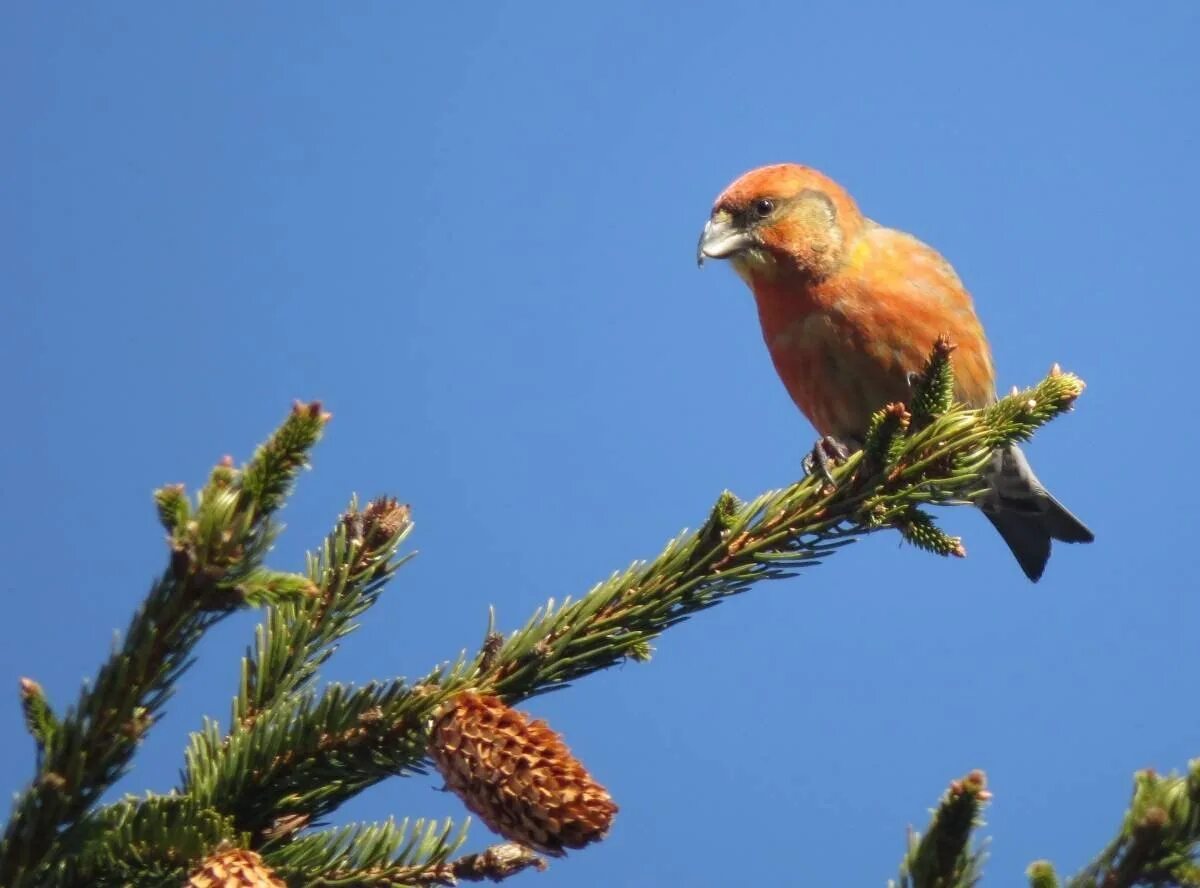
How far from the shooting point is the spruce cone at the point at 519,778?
3.86ft

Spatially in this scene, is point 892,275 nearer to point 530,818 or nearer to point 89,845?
point 530,818

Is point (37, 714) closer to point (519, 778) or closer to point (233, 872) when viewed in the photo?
point (233, 872)

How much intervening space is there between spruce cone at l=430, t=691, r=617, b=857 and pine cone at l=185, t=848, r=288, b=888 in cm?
21

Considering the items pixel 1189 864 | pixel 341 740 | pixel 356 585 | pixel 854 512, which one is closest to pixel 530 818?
pixel 341 740

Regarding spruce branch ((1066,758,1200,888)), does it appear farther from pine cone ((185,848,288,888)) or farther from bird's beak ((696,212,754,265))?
bird's beak ((696,212,754,265))

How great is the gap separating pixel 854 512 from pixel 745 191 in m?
2.13

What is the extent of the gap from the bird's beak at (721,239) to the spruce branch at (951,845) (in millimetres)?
2894

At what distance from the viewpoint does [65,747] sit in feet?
3.43

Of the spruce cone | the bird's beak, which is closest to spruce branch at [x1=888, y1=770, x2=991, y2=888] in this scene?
the spruce cone

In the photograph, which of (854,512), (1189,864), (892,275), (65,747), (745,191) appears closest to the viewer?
(1189,864)

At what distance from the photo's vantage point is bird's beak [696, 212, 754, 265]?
12.1ft

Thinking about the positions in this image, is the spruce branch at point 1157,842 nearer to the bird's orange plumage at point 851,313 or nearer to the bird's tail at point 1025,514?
the bird's orange plumage at point 851,313

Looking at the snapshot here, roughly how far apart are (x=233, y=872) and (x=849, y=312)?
8.45 feet

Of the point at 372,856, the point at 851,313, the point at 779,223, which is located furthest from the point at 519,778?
the point at 779,223
